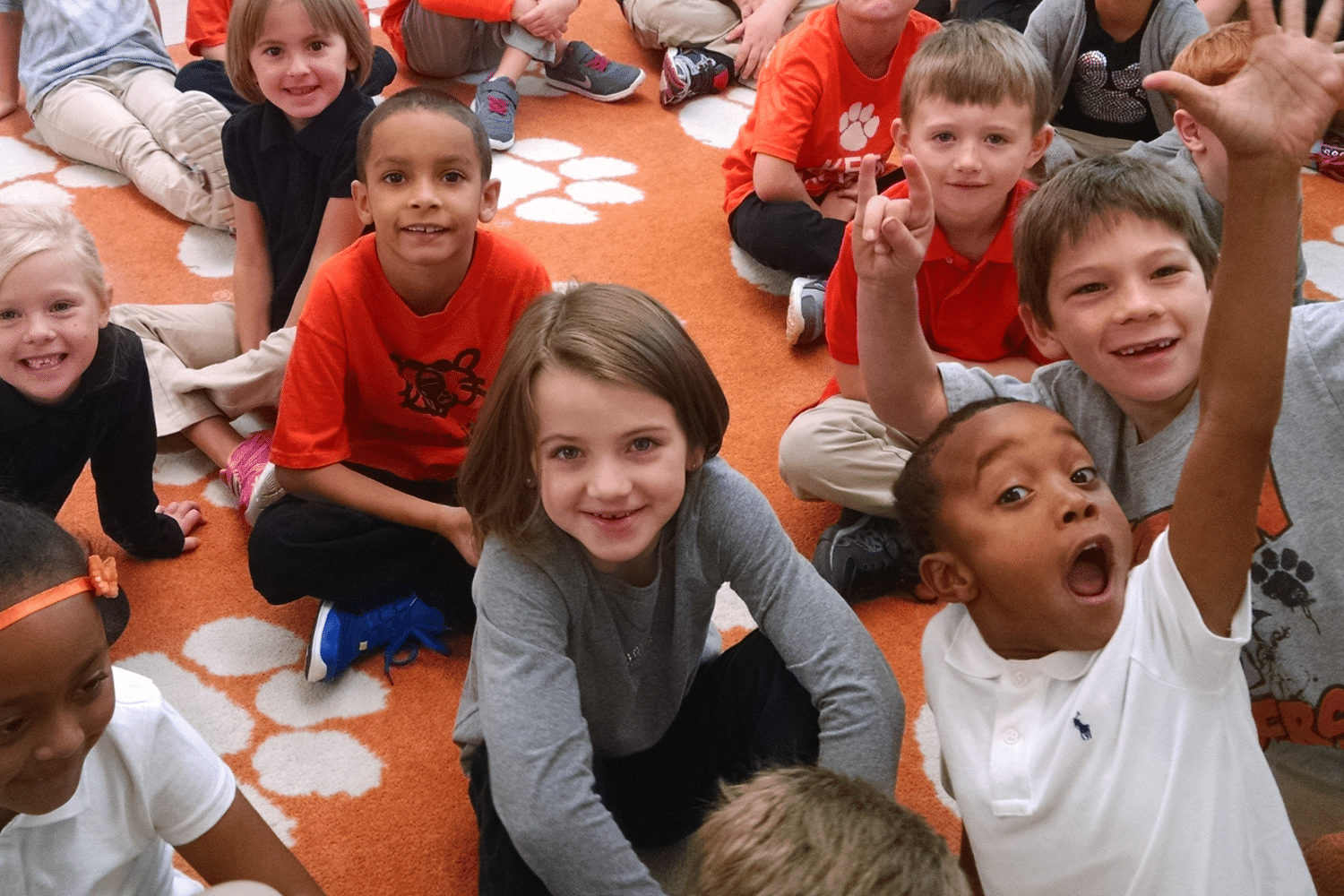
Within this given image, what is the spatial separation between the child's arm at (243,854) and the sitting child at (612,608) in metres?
0.16

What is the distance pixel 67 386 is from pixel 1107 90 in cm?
168

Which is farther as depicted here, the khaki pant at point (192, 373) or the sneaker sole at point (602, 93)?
the sneaker sole at point (602, 93)

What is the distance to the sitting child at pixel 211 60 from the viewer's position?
83.0 inches

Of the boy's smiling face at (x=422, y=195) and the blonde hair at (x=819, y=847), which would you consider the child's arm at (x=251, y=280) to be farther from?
the blonde hair at (x=819, y=847)

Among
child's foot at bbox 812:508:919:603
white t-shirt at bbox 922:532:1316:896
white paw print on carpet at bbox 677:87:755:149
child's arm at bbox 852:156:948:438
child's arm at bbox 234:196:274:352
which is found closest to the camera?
white t-shirt at bbox 922:532:1316:896

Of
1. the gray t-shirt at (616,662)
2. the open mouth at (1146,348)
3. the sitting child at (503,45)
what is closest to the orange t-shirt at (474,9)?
the sitting child at (503,45)

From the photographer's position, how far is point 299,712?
3.97 ft

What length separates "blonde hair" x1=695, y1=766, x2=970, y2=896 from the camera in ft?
1.93

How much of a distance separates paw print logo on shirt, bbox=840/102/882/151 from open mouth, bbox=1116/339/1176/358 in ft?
3.52

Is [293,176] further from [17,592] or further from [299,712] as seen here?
[17,592]

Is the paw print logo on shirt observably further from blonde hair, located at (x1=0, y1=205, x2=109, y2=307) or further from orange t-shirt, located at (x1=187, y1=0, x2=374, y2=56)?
blonde hair, located at (x1=0, y1=205, x2=109, y2=307)

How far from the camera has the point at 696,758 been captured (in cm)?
105

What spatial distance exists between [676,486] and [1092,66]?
1.44 metres

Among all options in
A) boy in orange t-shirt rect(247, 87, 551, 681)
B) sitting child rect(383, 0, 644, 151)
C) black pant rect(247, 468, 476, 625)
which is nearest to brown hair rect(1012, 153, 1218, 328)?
boy in orange t-shirt rect(247, 87, 551, 681)
